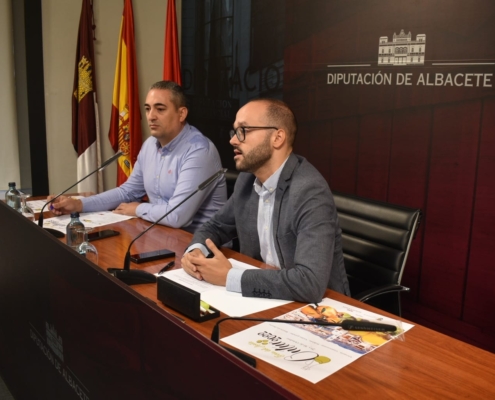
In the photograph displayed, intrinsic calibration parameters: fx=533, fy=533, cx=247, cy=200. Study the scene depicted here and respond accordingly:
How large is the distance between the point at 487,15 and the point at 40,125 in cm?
346

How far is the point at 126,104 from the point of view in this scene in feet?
14.3

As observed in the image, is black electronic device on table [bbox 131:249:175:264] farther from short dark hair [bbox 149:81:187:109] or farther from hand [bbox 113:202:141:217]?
short dark hair [bbox 149:81:187:109]

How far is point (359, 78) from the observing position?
290cm

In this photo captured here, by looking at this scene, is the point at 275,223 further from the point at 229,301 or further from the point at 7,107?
the point at 7,107

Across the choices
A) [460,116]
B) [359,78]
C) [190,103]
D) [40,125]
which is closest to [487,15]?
[460,116]

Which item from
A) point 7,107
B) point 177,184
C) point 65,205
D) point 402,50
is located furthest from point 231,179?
point 7,107

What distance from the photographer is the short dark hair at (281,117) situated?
193 centimetres

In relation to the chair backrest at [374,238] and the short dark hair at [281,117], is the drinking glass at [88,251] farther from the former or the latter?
the chair backrest at [374,238]

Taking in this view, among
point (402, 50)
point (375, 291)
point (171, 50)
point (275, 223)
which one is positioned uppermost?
point (171, 50)

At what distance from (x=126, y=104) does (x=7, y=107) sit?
1158 millimetres

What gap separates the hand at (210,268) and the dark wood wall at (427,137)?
1.38 m

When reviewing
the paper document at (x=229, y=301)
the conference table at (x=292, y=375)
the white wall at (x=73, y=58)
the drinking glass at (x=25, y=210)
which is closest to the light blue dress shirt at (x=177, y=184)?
the drinking glass at (x=25, y=210)

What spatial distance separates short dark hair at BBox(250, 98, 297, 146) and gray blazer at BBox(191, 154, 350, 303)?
0.35ft

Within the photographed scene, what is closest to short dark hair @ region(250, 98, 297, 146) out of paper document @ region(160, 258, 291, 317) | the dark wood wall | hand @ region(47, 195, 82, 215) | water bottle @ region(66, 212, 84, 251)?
paper document @ region(160, 258, 291, 317)
